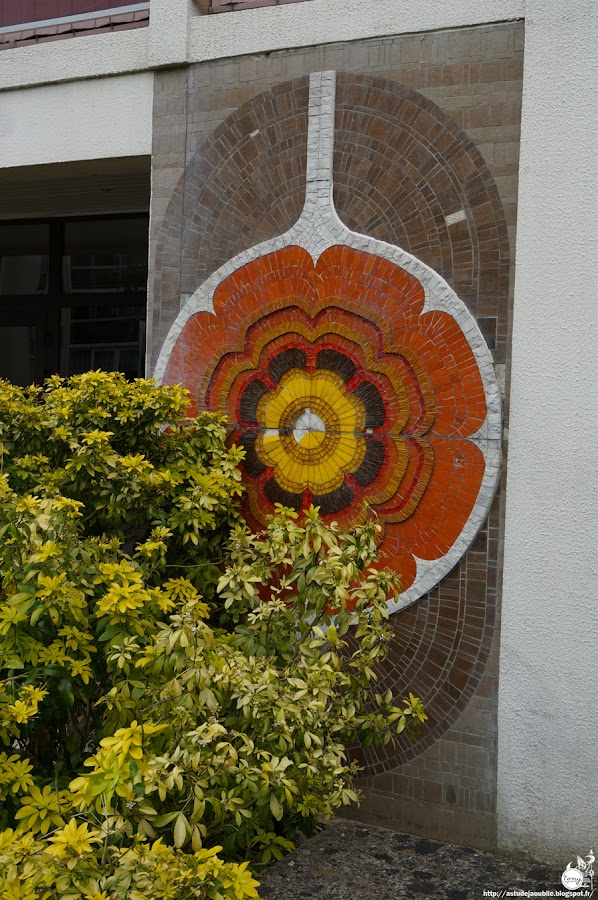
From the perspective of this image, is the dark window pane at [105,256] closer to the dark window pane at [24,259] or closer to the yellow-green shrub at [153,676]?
the dark window pane at [24,259]

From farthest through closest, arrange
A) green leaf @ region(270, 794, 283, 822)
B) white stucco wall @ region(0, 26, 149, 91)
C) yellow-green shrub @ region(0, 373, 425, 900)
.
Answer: white stucco wall @ region(0, 26, 149, 91)
green leaf @ region(270, 794, 283, 822)
yellow-green shrub @ region(0, 373, 425, 900)

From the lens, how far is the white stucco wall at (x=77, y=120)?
237 inches

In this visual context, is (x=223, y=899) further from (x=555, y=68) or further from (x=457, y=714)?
(x=555, y=68)

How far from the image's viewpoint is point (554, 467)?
4.82m

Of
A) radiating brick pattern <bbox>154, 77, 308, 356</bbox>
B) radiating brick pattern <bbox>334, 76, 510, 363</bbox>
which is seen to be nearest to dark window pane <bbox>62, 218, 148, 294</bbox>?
radiating brick pattern <bbox>154, 77, 308, 356</bbox>

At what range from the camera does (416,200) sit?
5203 millimetres

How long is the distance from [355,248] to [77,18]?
276 cm

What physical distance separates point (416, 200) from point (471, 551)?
6.14ft

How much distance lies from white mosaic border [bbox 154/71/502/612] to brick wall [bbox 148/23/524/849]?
5cm

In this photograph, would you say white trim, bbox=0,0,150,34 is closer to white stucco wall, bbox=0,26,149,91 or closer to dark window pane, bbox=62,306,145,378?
white stucco wall, bbox=0,26,149,91

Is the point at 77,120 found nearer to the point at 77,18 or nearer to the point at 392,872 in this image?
the point at 77,18

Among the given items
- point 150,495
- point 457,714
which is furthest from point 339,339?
point 457,714

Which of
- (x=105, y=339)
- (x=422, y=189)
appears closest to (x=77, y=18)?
(x=105, y=339)

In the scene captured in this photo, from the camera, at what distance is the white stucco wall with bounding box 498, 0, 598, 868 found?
473 centimetres
